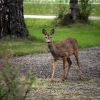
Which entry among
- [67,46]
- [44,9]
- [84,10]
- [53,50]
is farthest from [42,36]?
[44,9]

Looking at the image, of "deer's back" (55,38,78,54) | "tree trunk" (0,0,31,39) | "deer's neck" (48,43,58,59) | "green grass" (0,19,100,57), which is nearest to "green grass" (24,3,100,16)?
"green grass" (0,19,100,57)

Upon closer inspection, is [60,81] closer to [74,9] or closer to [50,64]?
[50,64]

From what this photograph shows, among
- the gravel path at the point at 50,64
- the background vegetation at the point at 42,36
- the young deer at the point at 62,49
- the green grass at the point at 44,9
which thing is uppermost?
the young deer at the point at 62,49

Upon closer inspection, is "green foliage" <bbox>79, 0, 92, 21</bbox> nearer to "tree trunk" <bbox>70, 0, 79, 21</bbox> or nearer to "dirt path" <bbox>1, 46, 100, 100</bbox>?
"tree trunk" <bbox>70, 0, 79, 21</bbox>

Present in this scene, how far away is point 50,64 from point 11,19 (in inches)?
188

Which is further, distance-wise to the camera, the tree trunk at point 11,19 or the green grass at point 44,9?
the green grass at point 44,9

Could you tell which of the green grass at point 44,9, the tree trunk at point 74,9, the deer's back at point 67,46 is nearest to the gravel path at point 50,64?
the deer's back at point 67,46

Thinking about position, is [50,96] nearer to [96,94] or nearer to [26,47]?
[96,94]

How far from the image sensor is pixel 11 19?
19.5 m

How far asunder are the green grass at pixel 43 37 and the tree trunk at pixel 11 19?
1.16ft

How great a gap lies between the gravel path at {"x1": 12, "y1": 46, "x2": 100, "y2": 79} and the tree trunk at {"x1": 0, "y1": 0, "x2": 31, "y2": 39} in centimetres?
249

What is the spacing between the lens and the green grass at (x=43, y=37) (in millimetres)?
18188

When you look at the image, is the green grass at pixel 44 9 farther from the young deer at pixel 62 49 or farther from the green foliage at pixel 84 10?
the young deer at pixel 62 49

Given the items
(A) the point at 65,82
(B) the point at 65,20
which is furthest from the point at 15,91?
(B) the point at 65,20
